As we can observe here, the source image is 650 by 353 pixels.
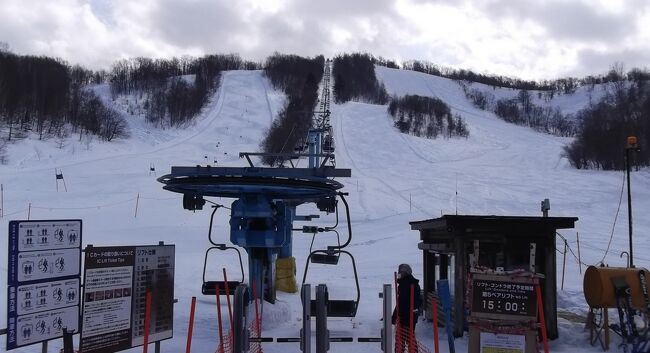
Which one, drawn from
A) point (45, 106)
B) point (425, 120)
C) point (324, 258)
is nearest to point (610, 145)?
point (425, 120)

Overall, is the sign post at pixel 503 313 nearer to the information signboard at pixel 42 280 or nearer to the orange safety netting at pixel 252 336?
the orange safety netting at pixel 252 336

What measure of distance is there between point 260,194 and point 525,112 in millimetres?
115264

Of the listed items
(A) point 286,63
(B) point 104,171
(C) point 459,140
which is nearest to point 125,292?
(B) point 104,171

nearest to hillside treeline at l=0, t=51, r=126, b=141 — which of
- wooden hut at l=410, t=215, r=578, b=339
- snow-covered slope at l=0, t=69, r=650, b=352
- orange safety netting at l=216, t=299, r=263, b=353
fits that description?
snow-covered slope at l=0, t=69, r=650, b=352

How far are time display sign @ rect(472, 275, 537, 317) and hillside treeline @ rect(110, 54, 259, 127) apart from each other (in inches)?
2692

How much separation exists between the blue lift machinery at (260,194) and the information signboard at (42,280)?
2.83 meters

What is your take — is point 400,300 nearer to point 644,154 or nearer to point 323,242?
point 323,242

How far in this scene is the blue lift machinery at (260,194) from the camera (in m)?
9.13

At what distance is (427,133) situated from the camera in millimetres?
71438

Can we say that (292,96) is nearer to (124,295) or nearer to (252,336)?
(252,336)

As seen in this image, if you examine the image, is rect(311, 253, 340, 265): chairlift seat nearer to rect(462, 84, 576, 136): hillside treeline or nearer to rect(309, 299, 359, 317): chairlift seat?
rect(309, 299, 359, 317): chairlift seat

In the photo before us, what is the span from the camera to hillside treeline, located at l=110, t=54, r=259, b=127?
258 ft

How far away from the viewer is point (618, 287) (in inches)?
390

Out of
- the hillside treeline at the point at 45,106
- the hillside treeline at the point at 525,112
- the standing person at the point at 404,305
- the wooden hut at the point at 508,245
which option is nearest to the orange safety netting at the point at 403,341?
the standing person at the point at 404,305
